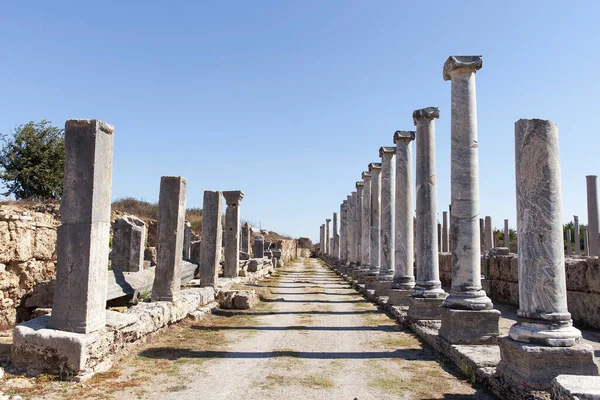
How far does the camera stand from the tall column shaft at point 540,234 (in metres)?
5.45

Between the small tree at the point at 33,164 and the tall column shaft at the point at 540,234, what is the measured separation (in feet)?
71.8

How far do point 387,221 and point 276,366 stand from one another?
30.3ft

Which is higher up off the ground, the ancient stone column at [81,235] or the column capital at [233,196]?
the column capital at [233,196]

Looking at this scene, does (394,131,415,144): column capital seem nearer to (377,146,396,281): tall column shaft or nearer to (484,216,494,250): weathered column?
(377,146,396,281): tall column shaft

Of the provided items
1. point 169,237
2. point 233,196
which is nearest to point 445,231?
point 233,196

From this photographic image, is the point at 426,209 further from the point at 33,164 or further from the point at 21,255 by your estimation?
the point at 33,164

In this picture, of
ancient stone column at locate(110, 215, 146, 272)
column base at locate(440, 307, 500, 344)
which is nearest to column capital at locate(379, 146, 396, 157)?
ancient stone column at locate(110, 215, 146, 272)

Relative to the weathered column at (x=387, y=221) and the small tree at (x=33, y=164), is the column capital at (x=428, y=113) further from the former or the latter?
the small tree at (x=33, y=164)

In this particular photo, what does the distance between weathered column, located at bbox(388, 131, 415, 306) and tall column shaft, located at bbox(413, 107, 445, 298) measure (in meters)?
1.75

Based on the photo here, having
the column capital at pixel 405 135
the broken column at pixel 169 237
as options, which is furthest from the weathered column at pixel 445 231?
the broken column at pixel 169 237

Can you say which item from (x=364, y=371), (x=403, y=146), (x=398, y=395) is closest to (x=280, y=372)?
(x=364, y=371)

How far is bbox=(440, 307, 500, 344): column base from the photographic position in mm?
7453

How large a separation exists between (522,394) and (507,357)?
737 millimetres

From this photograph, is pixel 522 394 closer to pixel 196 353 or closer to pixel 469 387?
pixel 469 387
